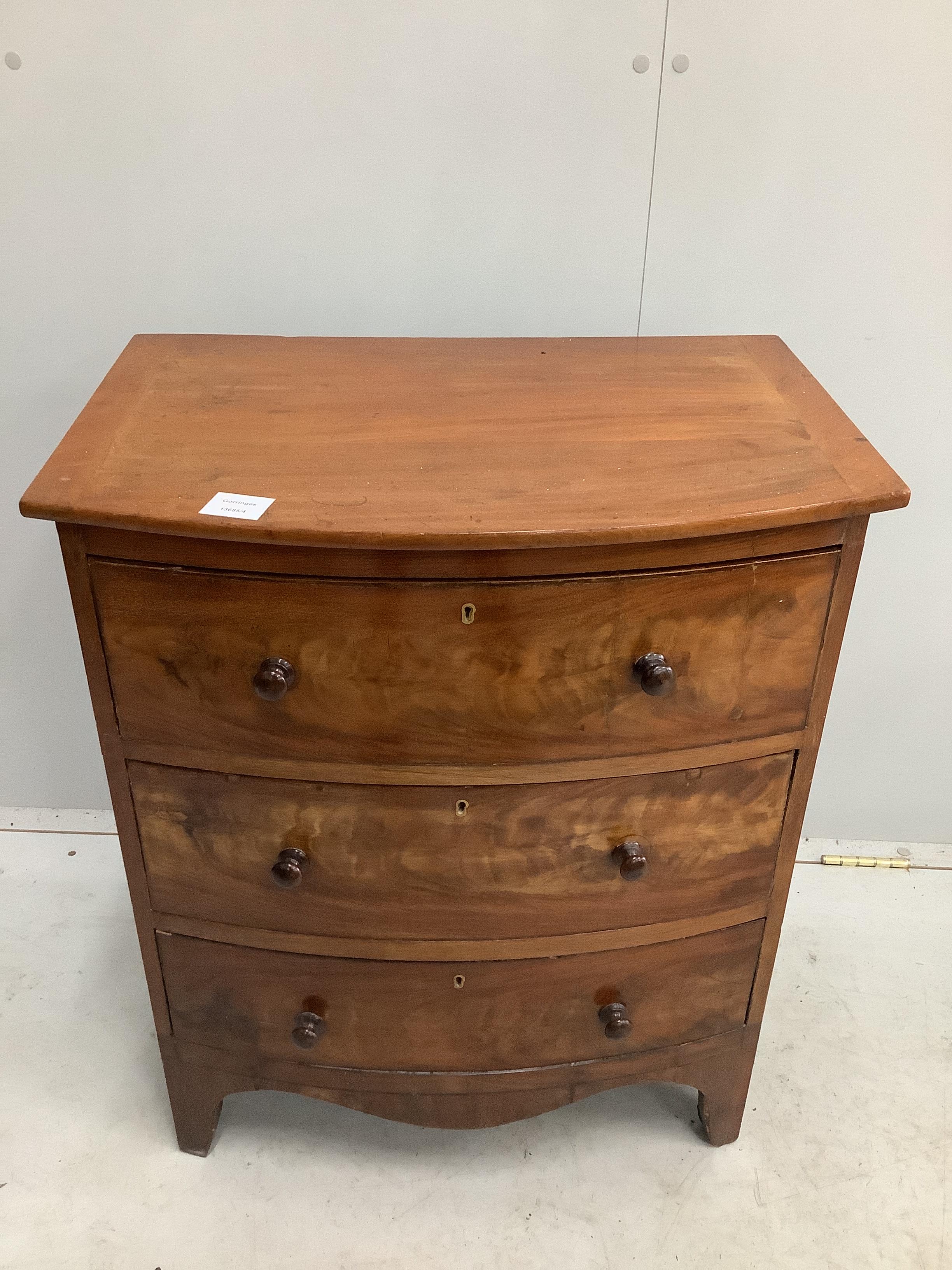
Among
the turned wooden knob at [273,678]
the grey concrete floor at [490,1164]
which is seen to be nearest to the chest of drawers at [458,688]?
the turned wooden knob at [273,678]

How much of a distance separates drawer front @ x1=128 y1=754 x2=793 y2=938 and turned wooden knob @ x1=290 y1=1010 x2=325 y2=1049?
0.44ft

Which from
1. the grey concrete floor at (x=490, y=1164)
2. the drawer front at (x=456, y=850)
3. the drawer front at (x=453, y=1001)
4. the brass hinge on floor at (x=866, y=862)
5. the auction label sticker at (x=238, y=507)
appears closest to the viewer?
the auction label sticker at (x=238, y=507)

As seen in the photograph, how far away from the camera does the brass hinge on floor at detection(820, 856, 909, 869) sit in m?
2.13

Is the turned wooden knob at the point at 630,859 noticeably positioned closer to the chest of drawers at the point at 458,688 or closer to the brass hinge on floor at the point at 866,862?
the chest of drawers at the point at 458,688

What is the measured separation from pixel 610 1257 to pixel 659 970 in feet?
1.44

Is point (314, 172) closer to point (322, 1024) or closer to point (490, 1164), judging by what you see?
point (322, 1024)

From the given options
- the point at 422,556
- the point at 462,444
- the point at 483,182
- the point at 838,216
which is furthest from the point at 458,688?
the point at 838,216

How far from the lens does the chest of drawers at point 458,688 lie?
3.63 feet

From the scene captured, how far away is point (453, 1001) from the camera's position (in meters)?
1.41

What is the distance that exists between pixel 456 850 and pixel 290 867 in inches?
7.7

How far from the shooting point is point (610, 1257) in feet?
4.96

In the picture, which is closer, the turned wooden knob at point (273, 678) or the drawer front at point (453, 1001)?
the turned wooden knob at point (273, 678)

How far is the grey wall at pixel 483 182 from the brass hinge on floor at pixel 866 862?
0.73m

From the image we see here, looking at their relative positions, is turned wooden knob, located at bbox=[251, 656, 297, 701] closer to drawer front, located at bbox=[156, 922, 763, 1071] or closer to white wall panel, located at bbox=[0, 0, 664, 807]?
drawer front, located at bbox=[156, 922, 763, 1071]
